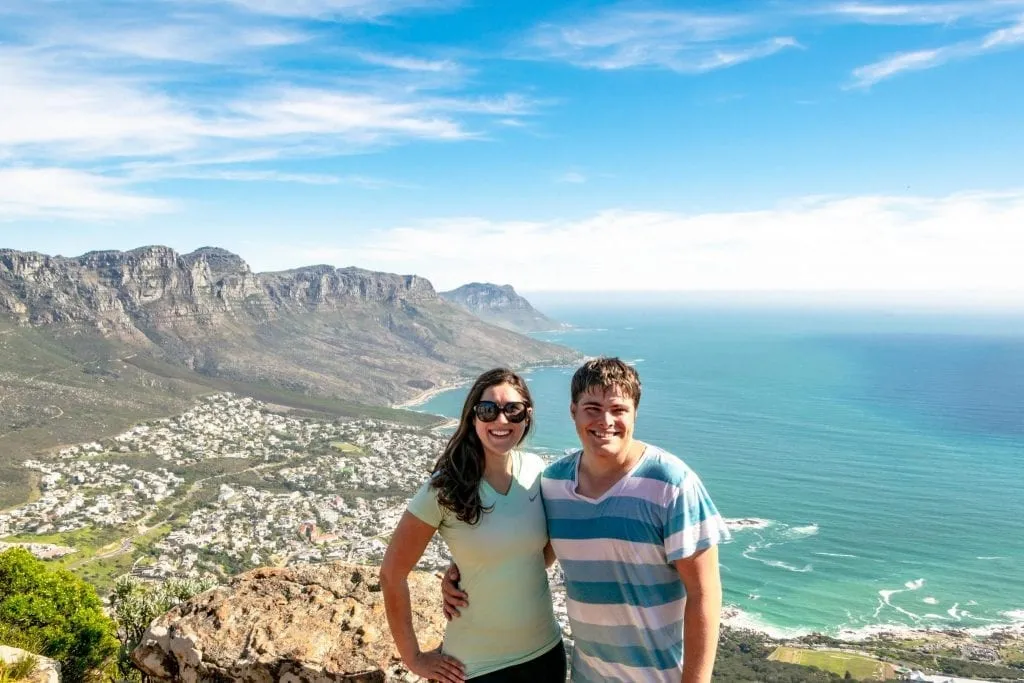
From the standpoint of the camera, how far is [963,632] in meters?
38.7

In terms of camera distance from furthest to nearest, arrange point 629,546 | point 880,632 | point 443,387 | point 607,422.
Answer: point 443,387, point 880,632, point 607,422, point 629,546

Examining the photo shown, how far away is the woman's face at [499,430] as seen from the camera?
3857 millimetres

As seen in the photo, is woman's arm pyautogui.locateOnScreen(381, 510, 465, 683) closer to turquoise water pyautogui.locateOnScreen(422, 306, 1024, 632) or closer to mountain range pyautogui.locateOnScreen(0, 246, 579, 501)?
turquoise water pyautogui.locateOnScreen(422, 306, 1024, 632)

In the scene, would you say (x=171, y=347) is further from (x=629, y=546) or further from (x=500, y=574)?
(x=629, y=546)

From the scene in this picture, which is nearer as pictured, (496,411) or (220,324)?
(496,411)

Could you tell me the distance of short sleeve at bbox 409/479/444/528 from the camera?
12.1ft

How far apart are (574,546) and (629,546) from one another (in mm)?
303

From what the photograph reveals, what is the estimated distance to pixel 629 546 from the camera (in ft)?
11.1

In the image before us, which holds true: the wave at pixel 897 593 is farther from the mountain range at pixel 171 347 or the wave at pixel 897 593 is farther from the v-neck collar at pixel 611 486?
the mountain range at pixel 171 347

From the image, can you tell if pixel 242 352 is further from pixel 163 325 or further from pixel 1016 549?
pixel 1016 549

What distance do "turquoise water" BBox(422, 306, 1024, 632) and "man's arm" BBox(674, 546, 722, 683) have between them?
41.7 m

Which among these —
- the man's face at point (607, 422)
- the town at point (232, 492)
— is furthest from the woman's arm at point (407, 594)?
the town at point (232, 492)

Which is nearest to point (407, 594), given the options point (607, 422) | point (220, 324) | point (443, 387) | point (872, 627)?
point (607, 422)

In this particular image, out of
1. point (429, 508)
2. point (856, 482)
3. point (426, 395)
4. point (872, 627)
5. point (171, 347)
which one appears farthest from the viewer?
point (426, 395)
